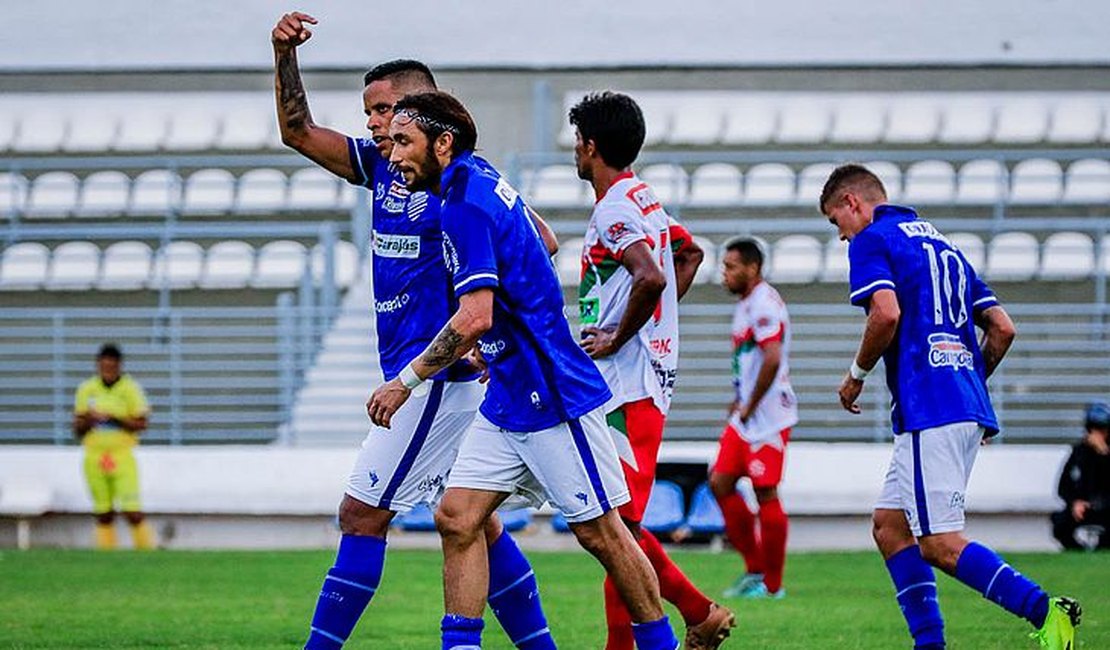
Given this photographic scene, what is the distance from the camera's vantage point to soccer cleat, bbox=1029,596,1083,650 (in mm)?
7480

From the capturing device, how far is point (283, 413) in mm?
20125

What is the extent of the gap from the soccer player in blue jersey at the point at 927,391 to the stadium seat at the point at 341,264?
544 inches

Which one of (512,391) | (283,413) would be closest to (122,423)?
(283,413)

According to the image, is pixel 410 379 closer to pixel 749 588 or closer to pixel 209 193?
pixel 749 588

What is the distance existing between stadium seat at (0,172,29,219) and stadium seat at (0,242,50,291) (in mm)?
496

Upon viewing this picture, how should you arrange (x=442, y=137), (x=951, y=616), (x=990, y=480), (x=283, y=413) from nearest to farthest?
(x=442, y=137) → (x=951, y=616) → (x=990, y=480) → (x=283, y=413)

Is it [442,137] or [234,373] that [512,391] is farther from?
[234,373]

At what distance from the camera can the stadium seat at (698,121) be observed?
23.3m

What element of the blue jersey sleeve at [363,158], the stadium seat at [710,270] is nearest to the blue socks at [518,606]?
the blue jersey sleeve at [363,158]

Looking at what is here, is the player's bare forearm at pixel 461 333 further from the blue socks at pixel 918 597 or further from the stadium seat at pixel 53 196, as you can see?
the stadium seat at pixel 53 196

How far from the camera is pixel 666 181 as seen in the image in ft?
73.2

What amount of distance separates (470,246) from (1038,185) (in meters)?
16.7

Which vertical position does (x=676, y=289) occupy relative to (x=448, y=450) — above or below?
above

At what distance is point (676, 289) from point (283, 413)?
480 inches
